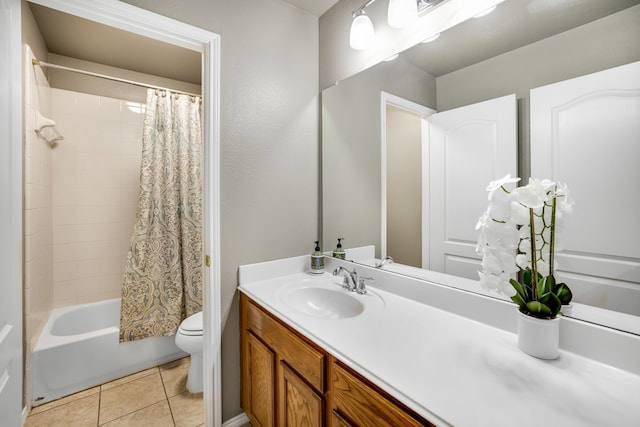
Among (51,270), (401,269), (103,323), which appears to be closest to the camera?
(401,269)

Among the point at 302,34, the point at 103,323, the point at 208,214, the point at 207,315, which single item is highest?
the point at 302,34

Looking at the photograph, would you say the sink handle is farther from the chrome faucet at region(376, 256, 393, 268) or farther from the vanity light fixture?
the vanity light fixture

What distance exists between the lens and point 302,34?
1.73m

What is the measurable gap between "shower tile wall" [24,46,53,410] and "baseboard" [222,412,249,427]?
1220 millimetres

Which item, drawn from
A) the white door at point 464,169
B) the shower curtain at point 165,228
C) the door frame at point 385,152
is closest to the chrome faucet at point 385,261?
the door frame at point 385,152

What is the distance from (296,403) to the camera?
1052 millimetres

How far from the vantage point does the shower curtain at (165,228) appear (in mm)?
2207

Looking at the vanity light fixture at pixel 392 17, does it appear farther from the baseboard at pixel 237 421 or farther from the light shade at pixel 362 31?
the baseboard at pixel 237 421

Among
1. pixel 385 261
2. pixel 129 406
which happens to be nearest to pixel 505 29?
pixel 385 261

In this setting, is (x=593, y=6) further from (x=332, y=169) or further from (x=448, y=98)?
(x=332, y=169)

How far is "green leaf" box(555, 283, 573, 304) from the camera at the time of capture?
2.62ft

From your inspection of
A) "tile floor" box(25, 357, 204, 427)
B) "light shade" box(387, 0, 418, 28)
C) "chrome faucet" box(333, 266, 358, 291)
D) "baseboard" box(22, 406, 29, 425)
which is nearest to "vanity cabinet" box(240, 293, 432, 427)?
"chrome faucet" box(333, 266, 358, 291)

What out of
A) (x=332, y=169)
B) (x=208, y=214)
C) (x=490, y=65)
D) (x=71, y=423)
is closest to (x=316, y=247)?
(x=332, y=169)

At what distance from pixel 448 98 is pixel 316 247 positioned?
104 centimetres
